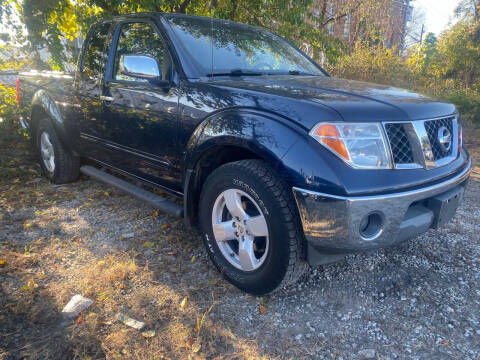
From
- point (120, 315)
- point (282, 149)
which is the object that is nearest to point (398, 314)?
point (282, 149)

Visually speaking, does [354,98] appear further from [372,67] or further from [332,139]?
[372,67]

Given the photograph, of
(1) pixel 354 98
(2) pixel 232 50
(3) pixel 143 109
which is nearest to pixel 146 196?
(3) pixel 143 109

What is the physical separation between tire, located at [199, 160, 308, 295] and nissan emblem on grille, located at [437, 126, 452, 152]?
1.03m

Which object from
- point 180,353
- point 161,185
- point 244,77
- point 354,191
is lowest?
point 180,353

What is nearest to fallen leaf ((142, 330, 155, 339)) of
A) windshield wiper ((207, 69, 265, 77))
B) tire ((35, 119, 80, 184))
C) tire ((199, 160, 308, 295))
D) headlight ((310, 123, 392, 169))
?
tire ((199, 160, 308, 295))

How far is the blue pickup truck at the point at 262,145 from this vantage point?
1927 millimetres

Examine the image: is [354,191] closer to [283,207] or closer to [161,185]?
A: [283,207]

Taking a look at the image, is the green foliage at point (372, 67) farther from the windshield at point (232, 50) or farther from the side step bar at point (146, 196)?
the side step bar at point (146, 196)

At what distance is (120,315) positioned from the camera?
2217 mm

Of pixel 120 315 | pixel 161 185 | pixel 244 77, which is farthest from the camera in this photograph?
pixel 161 185

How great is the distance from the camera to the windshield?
281 cm

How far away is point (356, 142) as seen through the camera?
1.93 m

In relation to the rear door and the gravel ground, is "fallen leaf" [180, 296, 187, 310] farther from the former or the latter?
the rear door

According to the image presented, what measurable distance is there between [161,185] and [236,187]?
0.96 meters
